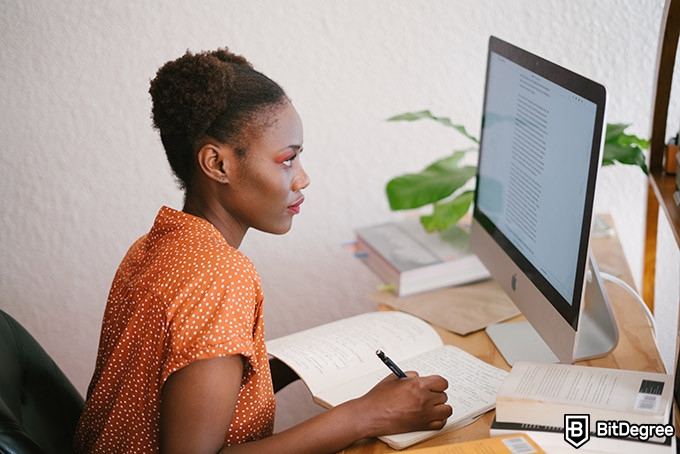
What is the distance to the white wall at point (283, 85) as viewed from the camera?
181 cm

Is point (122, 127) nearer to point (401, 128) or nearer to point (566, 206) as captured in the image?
point (401, 128)

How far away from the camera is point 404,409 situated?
3.31 feet

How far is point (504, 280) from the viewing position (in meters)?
1.29

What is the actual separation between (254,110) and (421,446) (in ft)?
1.62

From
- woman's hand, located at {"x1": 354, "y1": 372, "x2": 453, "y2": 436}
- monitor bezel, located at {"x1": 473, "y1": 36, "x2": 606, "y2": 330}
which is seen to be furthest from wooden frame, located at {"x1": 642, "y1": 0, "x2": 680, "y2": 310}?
woman's hand, located at {"x1": 354, "y1": 372, "x2": 453, "y2": 436}

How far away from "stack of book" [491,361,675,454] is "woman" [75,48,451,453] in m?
0.11

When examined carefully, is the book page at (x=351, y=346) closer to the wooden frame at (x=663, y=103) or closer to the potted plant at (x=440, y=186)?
the potted plant at (x=440, y=186)

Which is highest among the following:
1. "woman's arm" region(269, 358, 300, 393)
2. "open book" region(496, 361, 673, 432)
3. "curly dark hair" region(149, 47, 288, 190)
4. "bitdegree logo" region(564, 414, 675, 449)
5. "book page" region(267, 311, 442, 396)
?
"curly dark hair" region(149, 47, 288, 190)

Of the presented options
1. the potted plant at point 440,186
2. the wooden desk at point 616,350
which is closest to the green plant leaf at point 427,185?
the potted plant at point 440,186

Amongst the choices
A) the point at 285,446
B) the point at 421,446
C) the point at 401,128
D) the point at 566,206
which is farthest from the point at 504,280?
the point at 401,128

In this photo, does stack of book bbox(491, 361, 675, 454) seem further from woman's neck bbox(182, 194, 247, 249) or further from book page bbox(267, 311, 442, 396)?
woman's neck bbox(182, 194, 247, 249)

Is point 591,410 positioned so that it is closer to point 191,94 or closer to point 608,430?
point 608,430

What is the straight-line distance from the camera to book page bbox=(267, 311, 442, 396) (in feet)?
3.84

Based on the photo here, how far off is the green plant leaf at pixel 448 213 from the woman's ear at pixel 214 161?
0.62m
